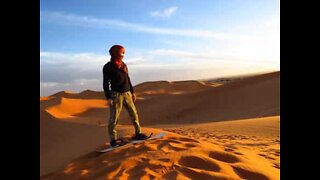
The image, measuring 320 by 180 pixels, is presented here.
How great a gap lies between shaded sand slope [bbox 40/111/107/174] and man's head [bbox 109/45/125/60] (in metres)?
2.70

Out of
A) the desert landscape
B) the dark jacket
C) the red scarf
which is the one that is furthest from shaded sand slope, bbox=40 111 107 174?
the red scarf

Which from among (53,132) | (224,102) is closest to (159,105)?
(224,102)

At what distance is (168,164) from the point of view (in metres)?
5.18

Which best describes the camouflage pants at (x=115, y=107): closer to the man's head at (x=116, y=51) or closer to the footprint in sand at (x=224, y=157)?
the man's head at (x=116, y=51)

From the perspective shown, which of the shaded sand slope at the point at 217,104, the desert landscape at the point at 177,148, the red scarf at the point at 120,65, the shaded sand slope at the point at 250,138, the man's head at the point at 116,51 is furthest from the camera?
the shaded sand slope at the point at 217,104

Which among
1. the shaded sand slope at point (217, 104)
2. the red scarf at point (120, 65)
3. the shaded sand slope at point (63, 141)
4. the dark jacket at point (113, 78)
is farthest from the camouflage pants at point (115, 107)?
the shaded sand slope at point (217, 104)

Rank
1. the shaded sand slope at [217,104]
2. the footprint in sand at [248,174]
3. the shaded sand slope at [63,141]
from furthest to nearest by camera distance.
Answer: the shaded sand slope at [217,104], the shaded sand slope at [63,141], the footprint in sand at [248,174]

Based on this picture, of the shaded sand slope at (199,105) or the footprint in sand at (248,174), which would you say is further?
the shaded sand slope at (199,105)

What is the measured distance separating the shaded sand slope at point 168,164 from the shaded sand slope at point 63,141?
1.91 m

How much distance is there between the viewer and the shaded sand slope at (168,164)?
484 centimetres

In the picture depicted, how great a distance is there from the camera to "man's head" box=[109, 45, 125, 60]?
21.4 feet

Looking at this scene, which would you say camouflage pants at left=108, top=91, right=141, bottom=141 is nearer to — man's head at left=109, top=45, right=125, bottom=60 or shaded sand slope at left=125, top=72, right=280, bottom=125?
man's head at left=109, top=45, right=125, bottom=60
